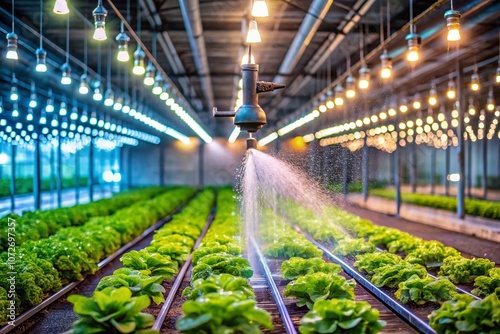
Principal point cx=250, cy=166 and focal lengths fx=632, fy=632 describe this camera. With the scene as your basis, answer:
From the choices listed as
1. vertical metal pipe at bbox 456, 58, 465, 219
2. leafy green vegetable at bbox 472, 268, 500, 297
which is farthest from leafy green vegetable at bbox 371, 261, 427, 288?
vertical metal pipe at bbox 456, 58, 465, 219

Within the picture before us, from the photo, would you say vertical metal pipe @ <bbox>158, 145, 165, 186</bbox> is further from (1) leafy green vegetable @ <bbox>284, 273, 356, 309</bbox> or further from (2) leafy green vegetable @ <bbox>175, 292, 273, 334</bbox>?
(2) leafy green vegetable @ <bbox>175, 292, 273, 334</bbox>

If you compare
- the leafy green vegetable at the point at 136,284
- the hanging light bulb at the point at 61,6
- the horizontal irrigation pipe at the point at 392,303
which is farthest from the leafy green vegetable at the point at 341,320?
the hanging light bulb at the point at 61,6

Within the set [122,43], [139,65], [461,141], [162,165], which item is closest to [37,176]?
[139,65]

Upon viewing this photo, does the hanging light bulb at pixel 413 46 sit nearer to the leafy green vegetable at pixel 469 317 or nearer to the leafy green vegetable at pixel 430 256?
the leafy green vegetable at pixel 430 256

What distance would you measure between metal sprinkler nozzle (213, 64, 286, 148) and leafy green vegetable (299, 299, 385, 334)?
2.14 meters

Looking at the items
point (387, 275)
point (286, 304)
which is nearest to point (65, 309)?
point (286, 304)

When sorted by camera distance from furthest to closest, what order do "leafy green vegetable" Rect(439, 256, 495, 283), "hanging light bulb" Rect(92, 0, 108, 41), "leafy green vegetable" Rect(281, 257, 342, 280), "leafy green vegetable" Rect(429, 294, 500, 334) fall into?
"leafy green vegetable" Rect(439, 256, 495, 283) < "leafy green vegetable" Rect(281, 257, 342, 280) < "hanging light bulb" Rect(92, 0, 108, 41) < "leafy green vegetable" Rect(429, 294, 500, 334)

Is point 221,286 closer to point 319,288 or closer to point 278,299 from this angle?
point 319,288

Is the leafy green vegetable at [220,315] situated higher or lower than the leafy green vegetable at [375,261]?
higher

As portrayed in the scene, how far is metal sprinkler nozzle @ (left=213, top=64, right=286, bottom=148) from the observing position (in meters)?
6.59

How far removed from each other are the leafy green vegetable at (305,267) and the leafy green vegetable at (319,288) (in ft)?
2.86

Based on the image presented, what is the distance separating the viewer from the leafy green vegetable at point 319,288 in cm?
697

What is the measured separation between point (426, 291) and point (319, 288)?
1.28 meters

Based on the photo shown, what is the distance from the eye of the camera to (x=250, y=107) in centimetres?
666
